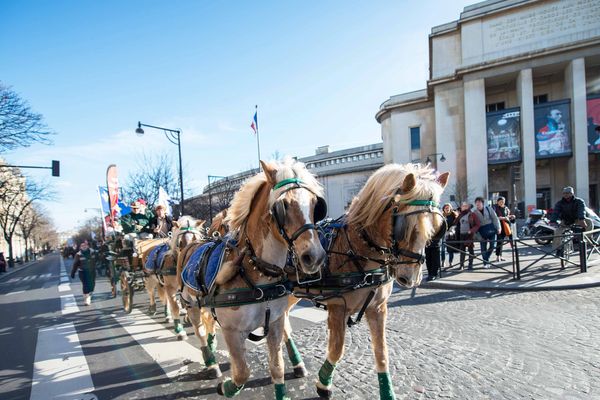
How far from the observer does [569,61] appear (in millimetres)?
27766

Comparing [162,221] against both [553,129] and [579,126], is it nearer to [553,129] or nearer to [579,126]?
[553,129]

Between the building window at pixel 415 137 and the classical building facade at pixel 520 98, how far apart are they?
1.52 meters

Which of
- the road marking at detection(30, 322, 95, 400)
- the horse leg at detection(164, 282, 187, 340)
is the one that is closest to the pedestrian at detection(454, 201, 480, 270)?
the horse leg at detection(164, 282, 187, 340)

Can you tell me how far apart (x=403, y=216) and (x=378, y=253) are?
1.85 ft

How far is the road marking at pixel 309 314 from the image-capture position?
5914 mm

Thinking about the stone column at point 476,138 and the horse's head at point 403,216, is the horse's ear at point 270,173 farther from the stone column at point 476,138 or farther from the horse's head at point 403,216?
the stone column at point 476,138

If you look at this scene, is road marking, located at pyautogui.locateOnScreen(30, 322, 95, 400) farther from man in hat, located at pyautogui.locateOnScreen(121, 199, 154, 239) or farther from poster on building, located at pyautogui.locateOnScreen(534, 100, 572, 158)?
poster on building, located at pyautogui.locateOnScreen(534, 100, 572, 158)

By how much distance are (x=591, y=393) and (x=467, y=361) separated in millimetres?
1101

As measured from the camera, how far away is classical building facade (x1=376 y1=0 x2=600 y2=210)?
89.5ft

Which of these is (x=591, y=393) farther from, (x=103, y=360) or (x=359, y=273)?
(x=103, y=360)

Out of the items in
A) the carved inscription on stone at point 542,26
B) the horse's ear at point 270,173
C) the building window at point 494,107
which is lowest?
the horse's ear at point 270,173

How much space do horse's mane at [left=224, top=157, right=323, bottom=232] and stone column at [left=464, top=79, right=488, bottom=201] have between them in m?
31.0

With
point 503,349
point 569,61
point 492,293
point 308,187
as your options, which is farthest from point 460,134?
point 308,187

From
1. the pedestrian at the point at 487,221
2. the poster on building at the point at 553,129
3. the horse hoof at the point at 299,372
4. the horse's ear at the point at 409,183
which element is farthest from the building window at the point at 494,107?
the horse hoof at the point at 299,372
